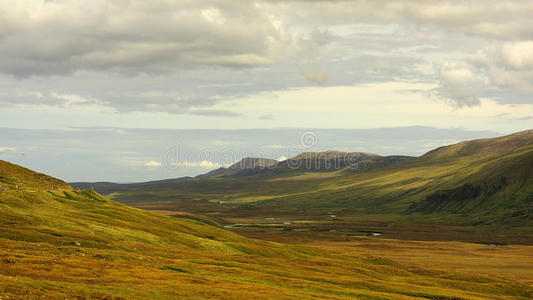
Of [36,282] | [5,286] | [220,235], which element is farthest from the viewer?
[220,235]

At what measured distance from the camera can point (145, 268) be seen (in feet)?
228

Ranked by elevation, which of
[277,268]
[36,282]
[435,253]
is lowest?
[435,253]

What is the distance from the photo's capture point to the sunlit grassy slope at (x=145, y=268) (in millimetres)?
55406

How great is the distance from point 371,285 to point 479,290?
27.6 meters

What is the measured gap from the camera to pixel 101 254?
3009 inches

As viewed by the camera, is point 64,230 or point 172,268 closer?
point 172,268

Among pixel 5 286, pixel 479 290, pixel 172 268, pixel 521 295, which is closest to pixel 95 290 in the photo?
pixel 5 286

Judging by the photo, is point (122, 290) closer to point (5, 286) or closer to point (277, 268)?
point (5, 286)

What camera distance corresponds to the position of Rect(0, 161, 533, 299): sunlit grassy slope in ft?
182

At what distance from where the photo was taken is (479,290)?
9981 centimetres

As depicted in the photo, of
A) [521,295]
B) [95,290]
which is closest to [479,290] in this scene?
[521,295]

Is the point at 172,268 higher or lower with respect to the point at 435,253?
higher

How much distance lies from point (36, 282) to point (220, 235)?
104 meters

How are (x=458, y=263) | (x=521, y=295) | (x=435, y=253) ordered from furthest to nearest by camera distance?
(x=435, y=253) → (x=458, y=263) → (x=521, y=295)
